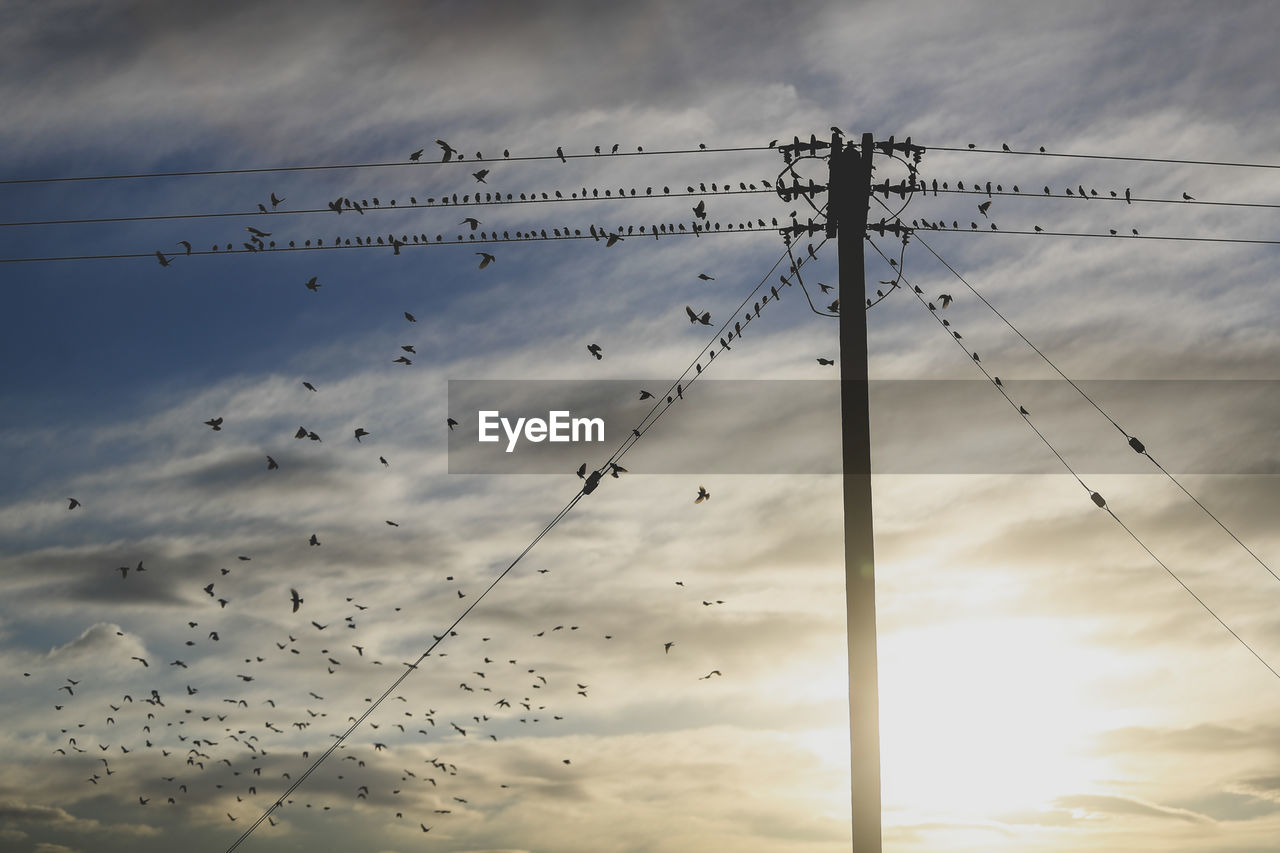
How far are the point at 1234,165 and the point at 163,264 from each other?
17925 mm

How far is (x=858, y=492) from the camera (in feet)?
49.3

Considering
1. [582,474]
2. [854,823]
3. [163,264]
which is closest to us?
[854,823]

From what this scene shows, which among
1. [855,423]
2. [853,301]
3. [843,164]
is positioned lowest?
[855,423]

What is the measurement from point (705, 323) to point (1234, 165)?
9861 millimetres

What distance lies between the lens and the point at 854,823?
14.4 meters

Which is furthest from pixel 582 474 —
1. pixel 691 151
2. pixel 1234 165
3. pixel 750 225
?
pixel 1234 165

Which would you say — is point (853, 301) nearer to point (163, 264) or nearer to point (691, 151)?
point (691, 151)

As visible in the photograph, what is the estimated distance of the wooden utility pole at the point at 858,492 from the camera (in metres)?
14.4

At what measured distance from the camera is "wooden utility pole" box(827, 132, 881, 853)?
47.1ft

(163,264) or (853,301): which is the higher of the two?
(163,264)

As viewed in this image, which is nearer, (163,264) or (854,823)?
(854,823)

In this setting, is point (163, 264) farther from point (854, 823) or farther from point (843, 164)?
point (854, 823)

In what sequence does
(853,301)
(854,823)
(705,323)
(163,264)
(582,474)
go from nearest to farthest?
(854,823), (853,301), (582,474), (705,323), (163,264)

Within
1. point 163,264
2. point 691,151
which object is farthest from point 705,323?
point 163,264
